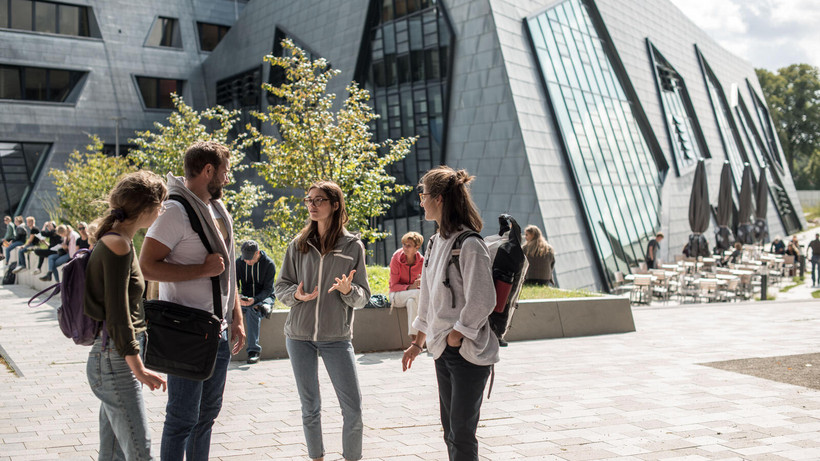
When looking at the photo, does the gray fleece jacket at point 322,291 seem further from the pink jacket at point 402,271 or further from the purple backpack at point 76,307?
the pink jacket at point 402,271

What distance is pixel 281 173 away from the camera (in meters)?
13.3

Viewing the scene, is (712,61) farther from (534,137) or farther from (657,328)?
(657,328)

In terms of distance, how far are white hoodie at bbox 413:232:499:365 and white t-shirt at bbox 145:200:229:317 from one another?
3.98ft

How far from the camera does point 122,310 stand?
3.27 metres

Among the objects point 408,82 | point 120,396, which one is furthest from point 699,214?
point 120,396

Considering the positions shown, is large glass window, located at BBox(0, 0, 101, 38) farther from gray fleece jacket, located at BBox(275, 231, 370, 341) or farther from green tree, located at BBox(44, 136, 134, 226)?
gray fleece jacket, located at BBox(275, 231, 370, 341)

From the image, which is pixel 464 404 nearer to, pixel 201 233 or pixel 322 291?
pixel 322 291

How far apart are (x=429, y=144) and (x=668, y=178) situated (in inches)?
376

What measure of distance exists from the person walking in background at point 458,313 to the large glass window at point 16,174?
35.4 meters

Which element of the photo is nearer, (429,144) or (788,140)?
(429,144)

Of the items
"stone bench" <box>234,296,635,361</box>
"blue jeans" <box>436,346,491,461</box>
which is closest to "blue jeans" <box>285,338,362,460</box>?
"blue jeans" <box>436,346,491,461</box>

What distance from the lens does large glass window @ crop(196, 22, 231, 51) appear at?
130 feet

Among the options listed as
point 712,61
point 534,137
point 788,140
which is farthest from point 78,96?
point 788,140

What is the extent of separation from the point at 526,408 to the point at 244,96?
98.0 ft
